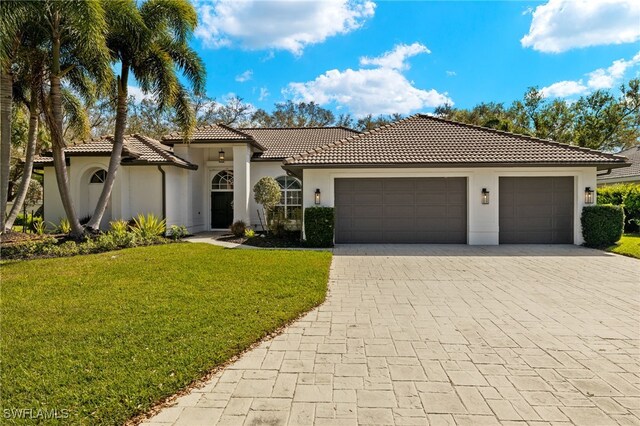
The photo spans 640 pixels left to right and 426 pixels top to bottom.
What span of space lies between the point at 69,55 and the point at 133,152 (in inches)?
152

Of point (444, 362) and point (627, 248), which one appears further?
point (627, 248)

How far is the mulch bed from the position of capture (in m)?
11.9

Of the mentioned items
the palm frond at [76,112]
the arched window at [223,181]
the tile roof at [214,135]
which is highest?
the palm frond at [76,112]

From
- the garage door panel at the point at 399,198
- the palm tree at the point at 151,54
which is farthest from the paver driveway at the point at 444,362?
the palm tree at the point at 151,54

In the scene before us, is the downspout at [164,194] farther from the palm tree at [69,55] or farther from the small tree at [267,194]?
the small tree at [267,194]

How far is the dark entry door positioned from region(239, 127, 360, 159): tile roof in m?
2.70

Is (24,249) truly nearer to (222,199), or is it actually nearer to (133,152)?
(133,152)

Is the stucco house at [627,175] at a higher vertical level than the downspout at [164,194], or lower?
higher

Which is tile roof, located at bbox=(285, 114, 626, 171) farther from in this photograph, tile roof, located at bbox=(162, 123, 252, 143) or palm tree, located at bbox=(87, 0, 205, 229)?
palm tree, located at bbox=(87, 0, 205, 229)

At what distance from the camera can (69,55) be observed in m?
11.9

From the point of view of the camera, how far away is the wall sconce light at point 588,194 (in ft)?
38.6

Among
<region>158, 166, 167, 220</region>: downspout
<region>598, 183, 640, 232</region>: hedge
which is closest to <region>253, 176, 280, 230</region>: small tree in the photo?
<region>158, 166, 167, 220</region>: downspout

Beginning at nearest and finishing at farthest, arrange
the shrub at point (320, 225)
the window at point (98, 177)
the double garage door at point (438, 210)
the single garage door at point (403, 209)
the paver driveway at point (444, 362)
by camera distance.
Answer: the paver driveway at point (444, 362) < the shrub at point (320, 225) < the double garage door at point (438, 210) < the single garage door at point (403, 209) < the window at point (98, 177)

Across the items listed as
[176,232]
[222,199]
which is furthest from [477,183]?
[222,199]
